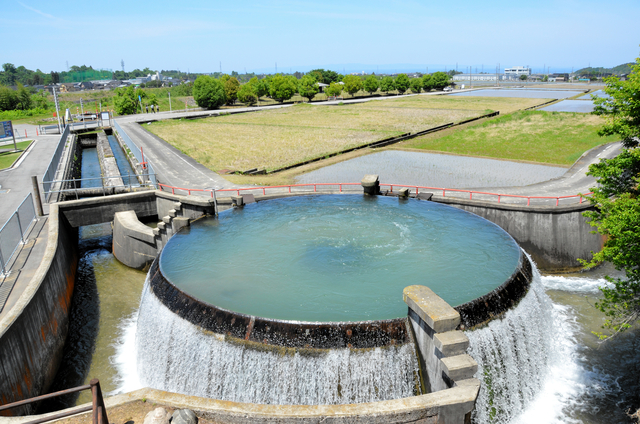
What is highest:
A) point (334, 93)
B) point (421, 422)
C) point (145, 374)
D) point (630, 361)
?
point (334, 93)

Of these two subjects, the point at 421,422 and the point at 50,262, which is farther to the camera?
the point at 50,262

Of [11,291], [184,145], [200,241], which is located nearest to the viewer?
[11,291]

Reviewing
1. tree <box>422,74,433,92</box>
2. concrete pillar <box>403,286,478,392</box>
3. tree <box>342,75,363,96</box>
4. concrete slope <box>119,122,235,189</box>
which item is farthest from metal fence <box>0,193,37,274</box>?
tree <box>422,74,433,92</box>

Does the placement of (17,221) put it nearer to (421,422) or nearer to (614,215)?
(421,422)

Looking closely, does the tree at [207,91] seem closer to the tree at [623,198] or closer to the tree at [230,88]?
the tree at [230,88]

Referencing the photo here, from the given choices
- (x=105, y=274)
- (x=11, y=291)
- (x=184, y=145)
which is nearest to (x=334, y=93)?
(x=184, y=145)

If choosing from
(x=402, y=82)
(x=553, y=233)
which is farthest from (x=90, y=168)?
(x=402, y=82)

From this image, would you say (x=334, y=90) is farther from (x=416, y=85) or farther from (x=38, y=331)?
(x=38, y=331)

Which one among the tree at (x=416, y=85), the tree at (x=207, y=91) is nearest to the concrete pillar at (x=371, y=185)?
the tree at (x=207, y=91)
